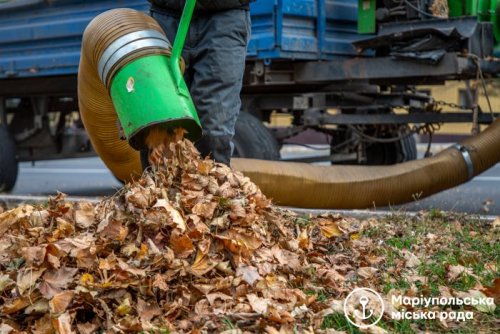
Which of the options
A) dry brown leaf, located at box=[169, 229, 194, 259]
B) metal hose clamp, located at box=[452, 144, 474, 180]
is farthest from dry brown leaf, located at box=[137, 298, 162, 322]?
metal hose clamp, located at box=[452, 144, 474, 180]

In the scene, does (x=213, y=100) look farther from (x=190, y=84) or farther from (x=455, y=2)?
(x=455, y=2)

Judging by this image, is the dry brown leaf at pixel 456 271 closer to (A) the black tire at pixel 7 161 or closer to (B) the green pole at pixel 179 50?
(B) the green pole at pixel 179 50

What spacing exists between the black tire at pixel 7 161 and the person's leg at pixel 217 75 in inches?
224

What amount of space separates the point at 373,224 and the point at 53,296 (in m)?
2.74

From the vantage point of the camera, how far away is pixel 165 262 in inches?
138

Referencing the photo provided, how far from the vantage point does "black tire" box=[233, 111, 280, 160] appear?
802 centimetres

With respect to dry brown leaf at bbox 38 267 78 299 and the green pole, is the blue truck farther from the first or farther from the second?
dry brown leaf at bbox 38 267 78 299

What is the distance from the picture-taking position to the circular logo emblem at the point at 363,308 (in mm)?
3324

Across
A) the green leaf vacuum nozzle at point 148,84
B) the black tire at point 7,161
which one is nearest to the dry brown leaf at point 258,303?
the green leaf vacuum nozzle at point 148,84

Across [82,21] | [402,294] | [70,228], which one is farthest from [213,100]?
[82,21]

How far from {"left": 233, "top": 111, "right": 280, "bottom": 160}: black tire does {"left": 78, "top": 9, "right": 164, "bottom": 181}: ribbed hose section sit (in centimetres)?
243

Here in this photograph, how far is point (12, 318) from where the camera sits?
3.38 metres

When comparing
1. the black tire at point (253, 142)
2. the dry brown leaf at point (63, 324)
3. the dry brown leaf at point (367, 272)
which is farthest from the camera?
the black tire at point (253, 142)

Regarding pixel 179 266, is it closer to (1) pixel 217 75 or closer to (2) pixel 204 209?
(2) pixel 204 209
